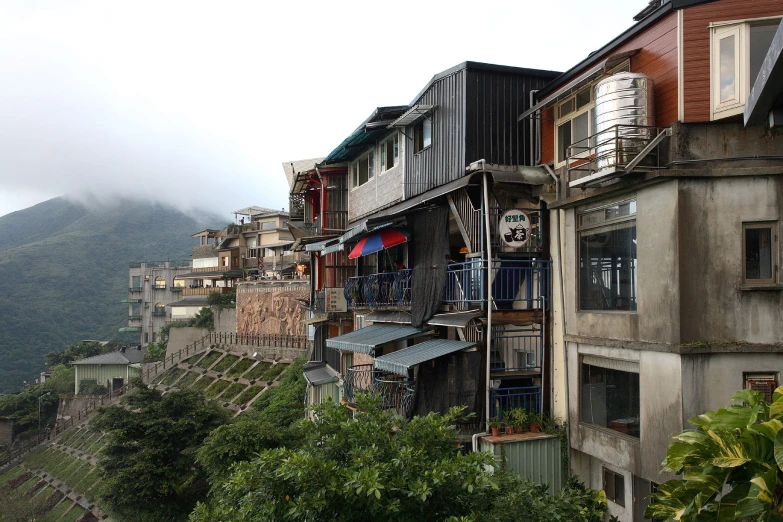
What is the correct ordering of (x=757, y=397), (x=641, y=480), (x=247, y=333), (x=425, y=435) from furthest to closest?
(x=247, y=333) → (x=641, y=480) → (x=425, y=435) → (x=757, y=397)

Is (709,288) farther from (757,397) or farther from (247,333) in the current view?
(247,333)

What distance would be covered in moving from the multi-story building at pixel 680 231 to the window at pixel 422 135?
5265 mm

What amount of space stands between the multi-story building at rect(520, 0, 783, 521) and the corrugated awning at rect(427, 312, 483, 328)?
2416mm

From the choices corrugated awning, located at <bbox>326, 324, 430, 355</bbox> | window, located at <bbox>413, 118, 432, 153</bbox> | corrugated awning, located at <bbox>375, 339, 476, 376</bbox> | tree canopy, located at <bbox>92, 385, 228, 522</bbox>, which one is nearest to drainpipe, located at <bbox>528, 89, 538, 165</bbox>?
window, located at <bbox>413, 118, 432, 153</bbox>

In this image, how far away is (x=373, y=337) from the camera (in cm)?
1562

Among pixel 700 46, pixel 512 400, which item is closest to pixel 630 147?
pixel 700 46

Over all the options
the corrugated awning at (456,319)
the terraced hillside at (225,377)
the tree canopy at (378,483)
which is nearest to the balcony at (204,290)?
the terraced hillside at (225,377)

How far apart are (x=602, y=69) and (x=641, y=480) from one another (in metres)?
6.86

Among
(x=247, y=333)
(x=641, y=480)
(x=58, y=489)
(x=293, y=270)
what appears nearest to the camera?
(x=641, y=480)

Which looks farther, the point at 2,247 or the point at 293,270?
the point at 2,247

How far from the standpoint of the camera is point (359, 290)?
1927 centimetres

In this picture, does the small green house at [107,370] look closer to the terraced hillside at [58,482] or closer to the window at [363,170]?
the terraced hillside at [58,482]

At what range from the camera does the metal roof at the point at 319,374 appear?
2428 centimetres

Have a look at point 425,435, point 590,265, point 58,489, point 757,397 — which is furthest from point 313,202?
point 58,489
